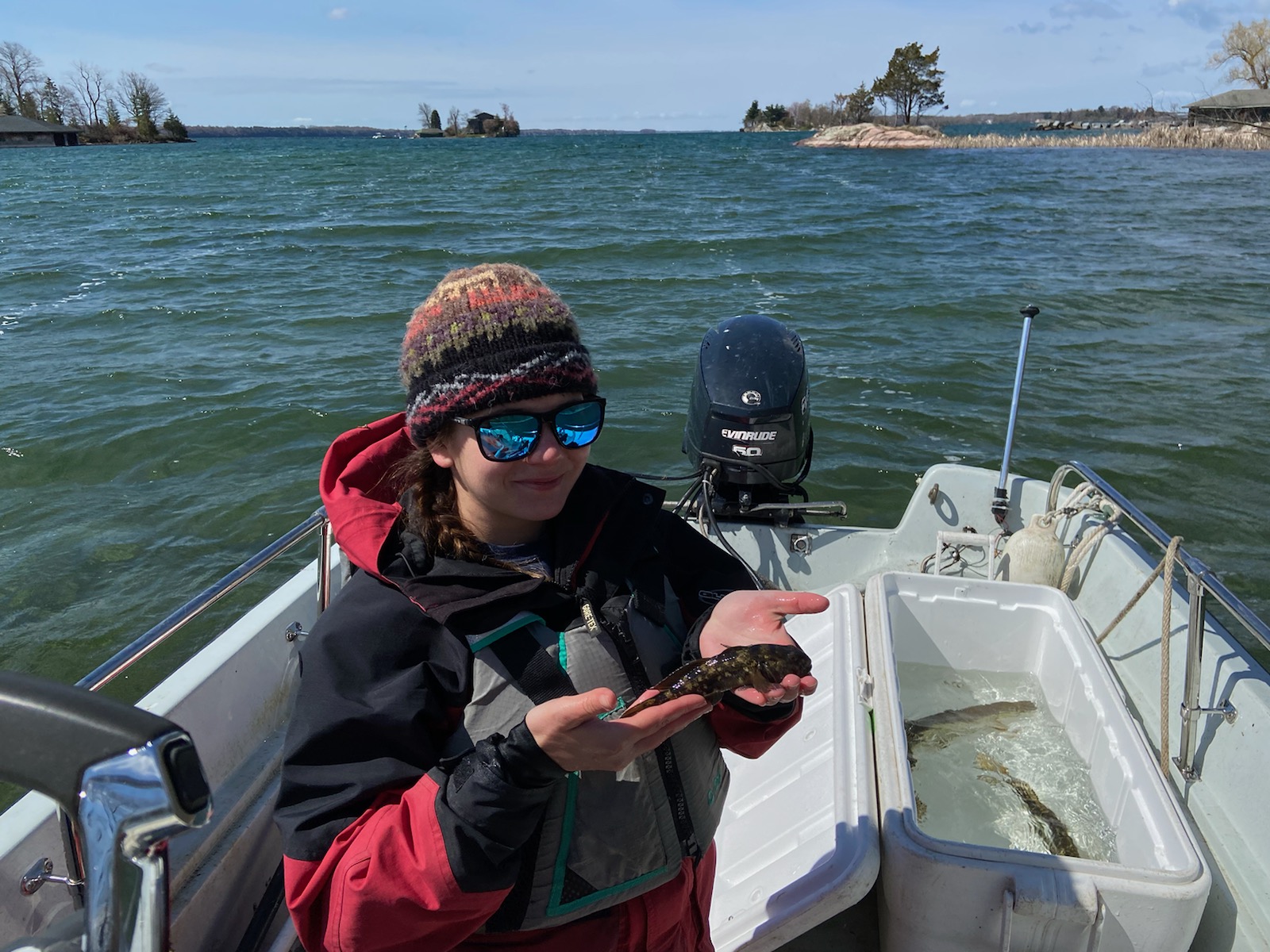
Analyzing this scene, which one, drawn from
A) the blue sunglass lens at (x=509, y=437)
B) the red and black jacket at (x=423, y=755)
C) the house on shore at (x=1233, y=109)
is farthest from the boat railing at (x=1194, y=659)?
the house on shore at (x=1233, y=109)

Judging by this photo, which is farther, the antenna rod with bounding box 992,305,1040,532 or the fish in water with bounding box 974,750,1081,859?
the antenna rod with bounding box 992,305,1040,532

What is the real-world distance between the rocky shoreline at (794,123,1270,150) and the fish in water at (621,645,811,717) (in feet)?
250

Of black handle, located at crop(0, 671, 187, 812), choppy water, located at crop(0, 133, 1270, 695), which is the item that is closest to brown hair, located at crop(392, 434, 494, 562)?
black handle, located at crop(0, 671, 187, 812)

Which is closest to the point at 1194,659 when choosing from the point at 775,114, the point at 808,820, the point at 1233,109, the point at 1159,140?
the point at 808,820

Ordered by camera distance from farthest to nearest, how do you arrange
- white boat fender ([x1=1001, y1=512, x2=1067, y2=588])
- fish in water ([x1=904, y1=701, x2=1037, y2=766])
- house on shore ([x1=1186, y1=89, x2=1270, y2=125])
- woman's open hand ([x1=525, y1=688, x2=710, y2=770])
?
house on shore ([x1=1186, y1=89, x2=1270, y2=125])
white boat fender ([x1=1001, y1=512, x2=1067, y2=588])
fish in water ([x1=904, y1=701, x2=1037, y2=766])
woman's open hand ([x1=525, y1=688, x2=710, y2=770])

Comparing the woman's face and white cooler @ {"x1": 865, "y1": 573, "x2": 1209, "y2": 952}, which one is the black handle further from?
white cooler @ {"x1": 865, "y1": 573, "x2": 1209, "y2": 952}

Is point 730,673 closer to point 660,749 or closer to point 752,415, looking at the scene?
point 660,749

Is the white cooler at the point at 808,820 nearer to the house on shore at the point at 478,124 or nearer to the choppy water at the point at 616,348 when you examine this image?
the choppy water at the point at 616,348

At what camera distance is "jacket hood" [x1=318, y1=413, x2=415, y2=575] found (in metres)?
1.71

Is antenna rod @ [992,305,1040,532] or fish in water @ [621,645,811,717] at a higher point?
fish in water @ [621,645,811,717]

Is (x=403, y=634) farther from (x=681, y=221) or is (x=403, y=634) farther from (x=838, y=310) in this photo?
Answer: (x=681, y=221)

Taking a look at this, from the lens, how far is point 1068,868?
2.36 meters

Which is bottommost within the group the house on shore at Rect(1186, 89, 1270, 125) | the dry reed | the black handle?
the black handle

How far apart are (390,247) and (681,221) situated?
853cm
